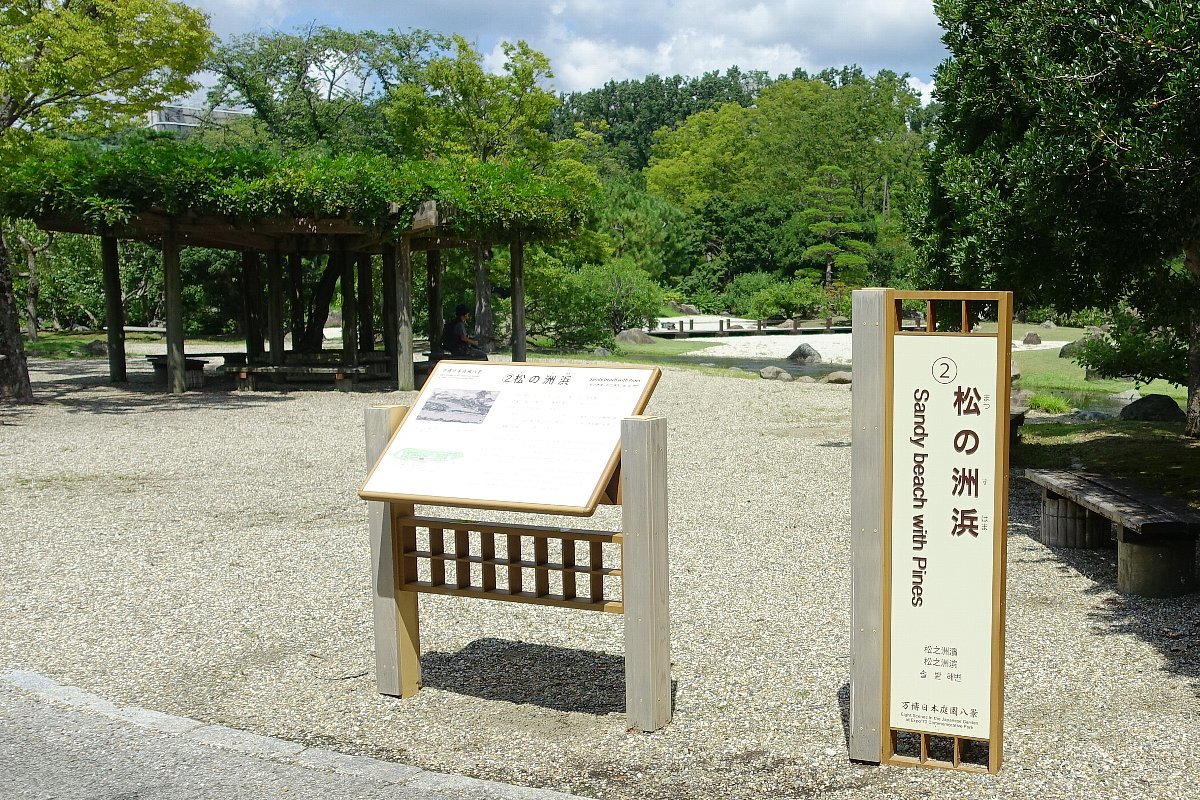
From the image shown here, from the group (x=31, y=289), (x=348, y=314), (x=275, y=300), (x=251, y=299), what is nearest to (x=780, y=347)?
(x=348, y=314)

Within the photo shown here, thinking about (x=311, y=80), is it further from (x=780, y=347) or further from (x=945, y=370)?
(x=945, y=370)

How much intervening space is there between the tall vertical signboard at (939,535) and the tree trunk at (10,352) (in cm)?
1362

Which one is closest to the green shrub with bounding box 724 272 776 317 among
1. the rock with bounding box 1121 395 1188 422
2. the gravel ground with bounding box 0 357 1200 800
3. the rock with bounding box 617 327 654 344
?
the rock with bounding box 617 327 654 344

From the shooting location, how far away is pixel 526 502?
4094 millimetres

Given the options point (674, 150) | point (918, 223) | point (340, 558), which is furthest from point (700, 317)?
point (340, 558)

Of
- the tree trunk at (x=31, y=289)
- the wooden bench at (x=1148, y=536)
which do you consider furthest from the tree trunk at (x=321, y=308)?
the wooden bench at (x=1148, y=536)

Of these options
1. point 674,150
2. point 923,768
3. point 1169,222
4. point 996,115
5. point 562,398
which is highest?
point 674,150

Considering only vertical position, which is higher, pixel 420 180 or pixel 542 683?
pixel 420 180

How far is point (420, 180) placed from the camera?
16.0m

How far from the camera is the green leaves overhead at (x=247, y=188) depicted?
14.5 meters

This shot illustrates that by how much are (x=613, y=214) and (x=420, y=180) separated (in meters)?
25.5

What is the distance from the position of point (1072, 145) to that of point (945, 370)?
2.54 m

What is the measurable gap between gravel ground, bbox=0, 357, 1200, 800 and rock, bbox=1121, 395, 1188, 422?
205 inches

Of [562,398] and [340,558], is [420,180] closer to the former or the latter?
[340,558]
